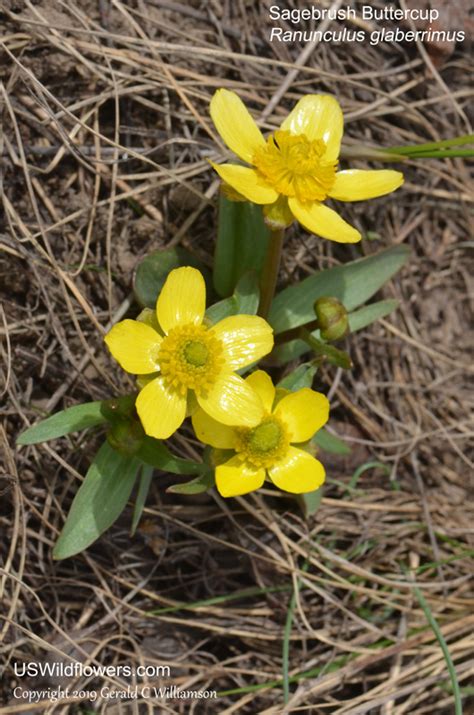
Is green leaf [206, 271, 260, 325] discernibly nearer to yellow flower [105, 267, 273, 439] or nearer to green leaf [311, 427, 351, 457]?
yellow flower [105, 267, 273, 439]

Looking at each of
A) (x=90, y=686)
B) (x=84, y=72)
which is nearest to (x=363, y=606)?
(x=90, y=686)

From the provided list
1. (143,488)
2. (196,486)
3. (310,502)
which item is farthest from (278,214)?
(310,502)

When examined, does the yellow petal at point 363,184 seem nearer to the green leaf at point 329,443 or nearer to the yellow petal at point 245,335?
the yellow petal at point 245,335

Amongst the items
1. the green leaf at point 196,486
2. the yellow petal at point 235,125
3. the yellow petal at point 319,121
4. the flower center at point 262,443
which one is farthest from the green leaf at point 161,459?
the yellow petal at point 319,121

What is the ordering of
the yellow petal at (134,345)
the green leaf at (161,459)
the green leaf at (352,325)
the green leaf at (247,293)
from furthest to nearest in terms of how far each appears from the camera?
the green leaf at (352,325), the green leaf at (247,293), the green leaf at (161,459), the yellow petal at (134,345)

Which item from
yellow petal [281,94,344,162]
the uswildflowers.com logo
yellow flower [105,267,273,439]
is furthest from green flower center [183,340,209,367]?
the uswildflowers.com logo

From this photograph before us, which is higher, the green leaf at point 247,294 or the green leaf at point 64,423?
the green leaf at point 247,294
